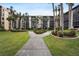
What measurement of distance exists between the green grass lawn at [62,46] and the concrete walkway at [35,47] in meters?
0.07

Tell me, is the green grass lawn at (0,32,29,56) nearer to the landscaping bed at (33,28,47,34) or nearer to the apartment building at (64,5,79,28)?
the landscaping bed at (33,28,47,34)

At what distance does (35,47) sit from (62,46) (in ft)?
1.24

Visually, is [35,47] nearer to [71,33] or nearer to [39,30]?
[39,30]

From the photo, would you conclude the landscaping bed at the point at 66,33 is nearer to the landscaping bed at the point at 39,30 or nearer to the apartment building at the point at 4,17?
the landscaping bed at the point at 39,30

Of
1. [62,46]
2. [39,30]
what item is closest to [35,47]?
[39,30]

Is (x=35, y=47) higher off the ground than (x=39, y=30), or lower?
lower

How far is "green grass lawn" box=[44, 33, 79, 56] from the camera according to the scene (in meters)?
6.61

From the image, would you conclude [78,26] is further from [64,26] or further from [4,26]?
[4,26]

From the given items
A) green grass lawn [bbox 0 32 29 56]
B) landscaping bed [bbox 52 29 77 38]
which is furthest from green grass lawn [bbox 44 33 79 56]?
green grass lawn [bbox 0 32 29 56]

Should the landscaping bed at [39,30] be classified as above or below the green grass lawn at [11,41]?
above

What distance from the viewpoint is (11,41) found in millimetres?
6723

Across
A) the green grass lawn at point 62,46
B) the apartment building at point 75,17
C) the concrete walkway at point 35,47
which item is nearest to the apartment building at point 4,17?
the concrete walkway at point 35,47

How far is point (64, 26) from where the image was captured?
6.77 metres

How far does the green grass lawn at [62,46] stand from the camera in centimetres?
661
